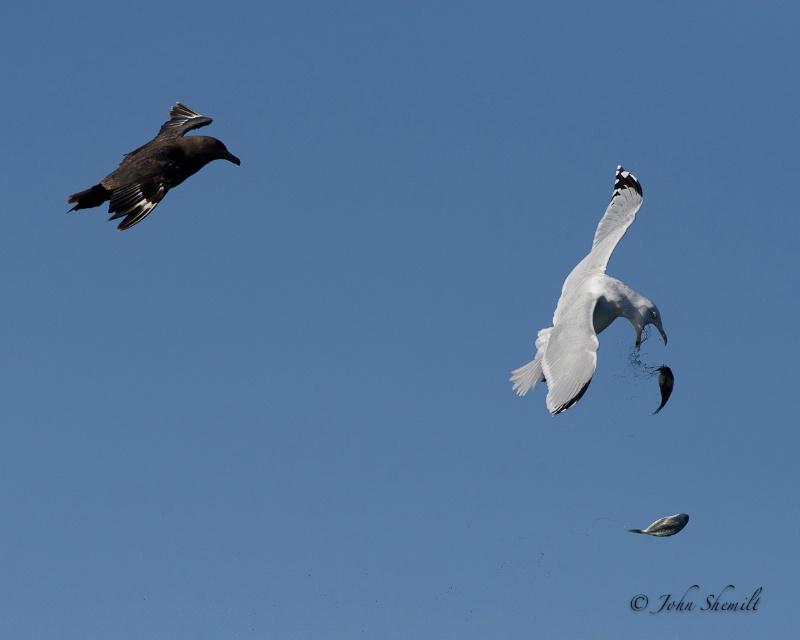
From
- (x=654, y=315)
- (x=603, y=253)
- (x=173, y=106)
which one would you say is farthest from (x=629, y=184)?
(x=173, y=106)

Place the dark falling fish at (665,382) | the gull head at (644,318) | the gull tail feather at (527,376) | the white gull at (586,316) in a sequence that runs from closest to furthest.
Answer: the white gull at (586,316)
the dark falling fish at (665,382)
the gull head at (644,318)
the gull tail feather at (527,376)

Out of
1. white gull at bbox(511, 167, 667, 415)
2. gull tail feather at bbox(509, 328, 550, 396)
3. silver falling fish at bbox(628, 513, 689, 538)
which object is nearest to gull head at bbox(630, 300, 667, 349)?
white gull at bbox(511, 167, 667, 415)

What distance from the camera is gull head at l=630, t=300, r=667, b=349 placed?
17.2 metres

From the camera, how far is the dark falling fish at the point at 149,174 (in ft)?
55.9

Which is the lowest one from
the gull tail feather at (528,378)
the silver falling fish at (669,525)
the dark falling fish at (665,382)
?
the silver falling fish at (669,525)

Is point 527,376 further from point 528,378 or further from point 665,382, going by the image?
point 665,382

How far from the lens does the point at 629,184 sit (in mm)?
21078

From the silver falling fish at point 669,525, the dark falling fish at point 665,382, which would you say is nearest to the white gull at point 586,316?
the dark falling fish at point 665,382

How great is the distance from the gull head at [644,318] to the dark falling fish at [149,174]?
5959mm

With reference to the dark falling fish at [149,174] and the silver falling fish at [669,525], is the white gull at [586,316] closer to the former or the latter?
the silver falling fish at [669,525]

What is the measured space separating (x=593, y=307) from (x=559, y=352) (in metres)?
0.93

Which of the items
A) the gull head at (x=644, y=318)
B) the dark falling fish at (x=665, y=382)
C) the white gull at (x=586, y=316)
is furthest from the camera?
the gull head at (x=644, y=318)

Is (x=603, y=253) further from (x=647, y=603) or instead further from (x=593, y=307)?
(x=647, y=603)

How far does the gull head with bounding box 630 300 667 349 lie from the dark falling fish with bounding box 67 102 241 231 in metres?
5.96
